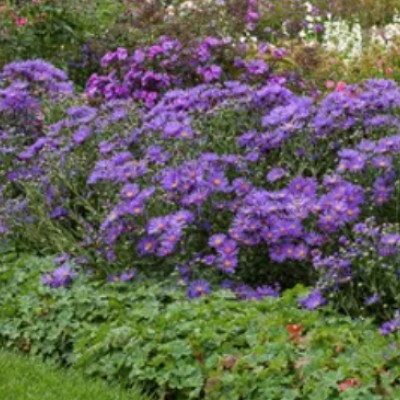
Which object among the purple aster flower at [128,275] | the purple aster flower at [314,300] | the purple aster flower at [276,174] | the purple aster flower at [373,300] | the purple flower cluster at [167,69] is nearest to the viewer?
the purple aster flower at [373,300]

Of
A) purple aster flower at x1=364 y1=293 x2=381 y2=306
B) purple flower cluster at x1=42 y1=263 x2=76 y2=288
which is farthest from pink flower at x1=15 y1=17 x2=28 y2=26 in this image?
purple aster flower at x1=364 y1=293 x2=381 y2=306

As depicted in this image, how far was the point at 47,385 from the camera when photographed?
4875mm

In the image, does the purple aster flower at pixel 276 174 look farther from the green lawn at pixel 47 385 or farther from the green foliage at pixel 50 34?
the green foliage at pixel 50 34

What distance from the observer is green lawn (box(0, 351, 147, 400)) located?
4.75 meters

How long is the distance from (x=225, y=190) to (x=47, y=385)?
1.39 m

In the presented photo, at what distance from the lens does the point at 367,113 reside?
6039 millimetres

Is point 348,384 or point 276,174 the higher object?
point 276,174

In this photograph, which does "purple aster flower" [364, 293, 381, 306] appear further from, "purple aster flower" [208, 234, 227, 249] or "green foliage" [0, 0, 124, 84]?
"green foliage" [0, 0, 124, 84]

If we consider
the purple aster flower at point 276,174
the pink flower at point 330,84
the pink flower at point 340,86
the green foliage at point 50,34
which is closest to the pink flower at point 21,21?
the green foliage at point 50,34

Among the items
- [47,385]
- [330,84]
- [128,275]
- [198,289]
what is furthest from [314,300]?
[330,84]

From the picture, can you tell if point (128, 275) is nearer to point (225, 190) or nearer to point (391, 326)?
point (225, 190)

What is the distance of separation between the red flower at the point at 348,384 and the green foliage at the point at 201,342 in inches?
0.6

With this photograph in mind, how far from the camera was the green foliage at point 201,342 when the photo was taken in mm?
4488

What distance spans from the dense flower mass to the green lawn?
758 mm
